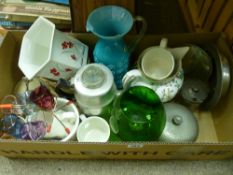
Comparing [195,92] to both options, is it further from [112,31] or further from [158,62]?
[112,31]

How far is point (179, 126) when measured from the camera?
90cm

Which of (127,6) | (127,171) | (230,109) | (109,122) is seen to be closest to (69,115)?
(109,122)

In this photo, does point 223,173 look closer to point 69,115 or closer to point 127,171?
point 127,171

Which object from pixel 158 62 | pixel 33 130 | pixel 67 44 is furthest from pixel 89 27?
pixel 33 130

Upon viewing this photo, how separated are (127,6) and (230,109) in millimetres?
455

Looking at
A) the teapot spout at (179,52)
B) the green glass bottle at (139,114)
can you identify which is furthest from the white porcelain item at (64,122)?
the teapot spout at (179,52)

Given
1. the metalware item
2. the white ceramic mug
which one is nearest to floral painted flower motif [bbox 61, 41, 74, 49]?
the white ceramic mug

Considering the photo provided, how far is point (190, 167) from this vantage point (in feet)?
3.06

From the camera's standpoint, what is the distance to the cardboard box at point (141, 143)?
78 cm

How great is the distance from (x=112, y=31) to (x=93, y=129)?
0.31 m

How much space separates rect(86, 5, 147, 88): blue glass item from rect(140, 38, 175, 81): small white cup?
0.06 metres

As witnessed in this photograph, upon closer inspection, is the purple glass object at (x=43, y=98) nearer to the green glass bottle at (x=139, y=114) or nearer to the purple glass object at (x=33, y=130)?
the purple glass object at (x=33, y=130)

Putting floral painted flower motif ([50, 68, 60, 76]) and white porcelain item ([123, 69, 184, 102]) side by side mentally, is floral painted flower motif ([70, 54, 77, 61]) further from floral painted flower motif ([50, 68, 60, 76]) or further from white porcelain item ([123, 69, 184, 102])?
white porcelain item ([123, 69, 184, 102])

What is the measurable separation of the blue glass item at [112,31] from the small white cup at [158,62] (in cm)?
6
